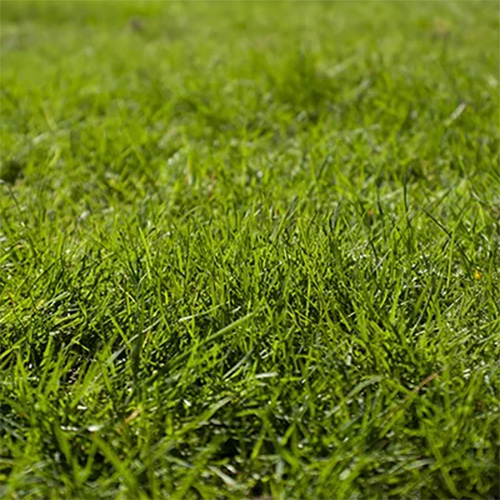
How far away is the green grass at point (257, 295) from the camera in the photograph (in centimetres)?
168

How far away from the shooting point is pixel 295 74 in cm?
406

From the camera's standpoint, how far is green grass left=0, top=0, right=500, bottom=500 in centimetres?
168

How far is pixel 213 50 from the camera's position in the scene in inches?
209

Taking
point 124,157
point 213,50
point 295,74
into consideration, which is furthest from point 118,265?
point 213,50

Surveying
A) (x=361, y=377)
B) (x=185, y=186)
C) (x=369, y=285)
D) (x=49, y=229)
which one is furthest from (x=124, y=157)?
(x=361, y=377)

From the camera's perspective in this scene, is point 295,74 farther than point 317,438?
Yes

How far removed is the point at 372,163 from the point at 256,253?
1117 millimetres

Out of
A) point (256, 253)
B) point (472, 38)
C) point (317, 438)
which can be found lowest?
point (472, 38)

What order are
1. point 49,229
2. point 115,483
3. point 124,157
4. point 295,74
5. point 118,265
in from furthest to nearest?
point 295,74 < point 124,157 < point 49,229 < point 118,265 < point 115,483

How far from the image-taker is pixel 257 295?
2.07 m

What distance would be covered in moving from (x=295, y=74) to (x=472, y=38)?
1.68 meters

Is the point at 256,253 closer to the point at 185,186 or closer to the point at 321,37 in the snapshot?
the point at 185,186

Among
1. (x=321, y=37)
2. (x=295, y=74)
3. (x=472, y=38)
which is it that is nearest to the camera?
(x=295, y=74)

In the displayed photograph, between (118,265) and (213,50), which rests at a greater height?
(118,265)
